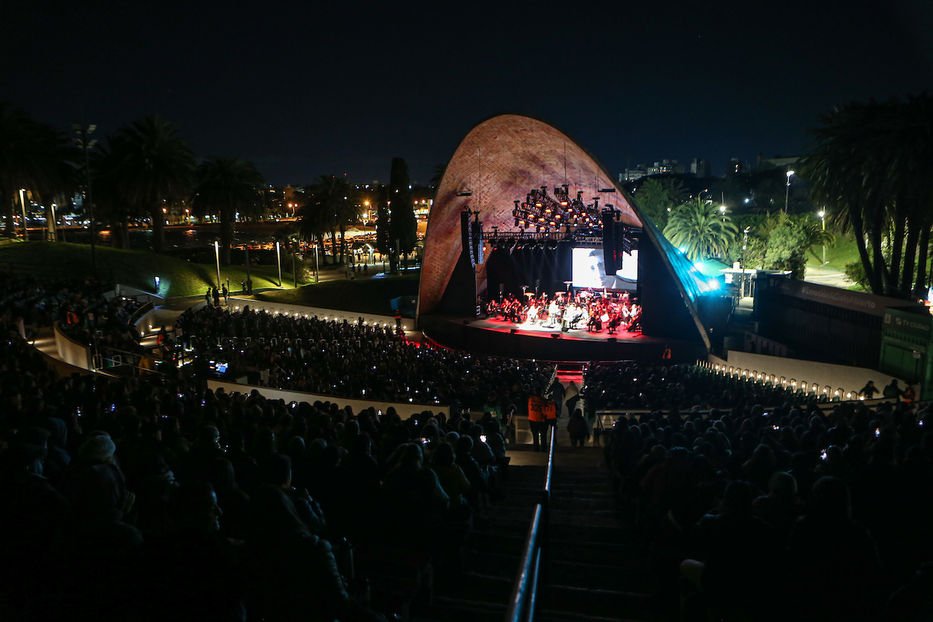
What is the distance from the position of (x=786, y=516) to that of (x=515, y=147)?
23.2 metres

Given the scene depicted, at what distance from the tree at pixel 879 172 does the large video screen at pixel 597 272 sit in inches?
329

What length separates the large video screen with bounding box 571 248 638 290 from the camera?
26.9 meters

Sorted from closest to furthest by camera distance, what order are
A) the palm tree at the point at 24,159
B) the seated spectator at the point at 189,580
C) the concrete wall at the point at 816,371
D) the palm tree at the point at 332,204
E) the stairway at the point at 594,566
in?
the seated spectator at the point at 189,580 → the stairway at the point at 594,566 → the concrete wall at the point at 816,371 → the palm tree at the point at 24,159 → the palm tree at the point at 332,204

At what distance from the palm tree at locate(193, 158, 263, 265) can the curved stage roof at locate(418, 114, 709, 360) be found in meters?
20.7

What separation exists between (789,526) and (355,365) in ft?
43.3

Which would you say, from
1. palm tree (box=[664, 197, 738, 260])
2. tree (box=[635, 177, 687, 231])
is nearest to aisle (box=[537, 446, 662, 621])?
palm tree (box=[664, 197, 738, 260])

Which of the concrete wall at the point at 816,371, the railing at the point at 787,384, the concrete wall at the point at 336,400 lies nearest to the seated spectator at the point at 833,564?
the concrete wall at the point at 336,400

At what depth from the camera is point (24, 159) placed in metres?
33.2

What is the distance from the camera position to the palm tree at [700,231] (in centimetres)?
4038

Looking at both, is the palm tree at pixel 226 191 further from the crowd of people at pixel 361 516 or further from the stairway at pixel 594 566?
the stairway at pixel 594 566

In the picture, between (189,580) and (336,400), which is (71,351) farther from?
(189,580)

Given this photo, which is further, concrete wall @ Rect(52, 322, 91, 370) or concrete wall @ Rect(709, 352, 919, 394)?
concrete wall @ Rect(709, 352, 919, 394)

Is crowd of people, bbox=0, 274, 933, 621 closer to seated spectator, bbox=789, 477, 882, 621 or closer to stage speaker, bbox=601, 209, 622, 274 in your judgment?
seated spectator, bbox=789, 477, 882, 621

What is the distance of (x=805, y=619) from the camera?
2.72 m
